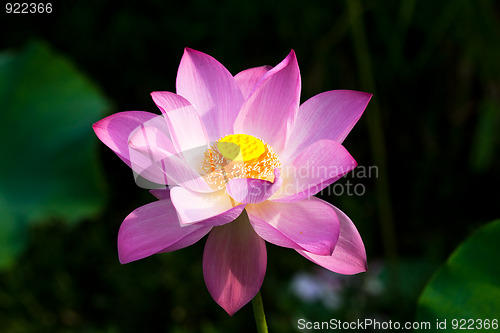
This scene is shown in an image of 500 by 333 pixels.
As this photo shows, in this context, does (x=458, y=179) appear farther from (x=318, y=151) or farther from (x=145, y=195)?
(x=318, y=151)

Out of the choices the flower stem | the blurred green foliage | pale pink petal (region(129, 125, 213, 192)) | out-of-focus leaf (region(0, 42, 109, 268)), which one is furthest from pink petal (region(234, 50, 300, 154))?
out-of-focus leaf (region(0, 42, 109, 268))

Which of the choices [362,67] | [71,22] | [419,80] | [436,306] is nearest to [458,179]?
[419,80]

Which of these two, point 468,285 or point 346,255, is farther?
point 468,285

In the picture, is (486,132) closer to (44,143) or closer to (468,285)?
(468,285)

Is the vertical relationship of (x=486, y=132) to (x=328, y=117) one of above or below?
below

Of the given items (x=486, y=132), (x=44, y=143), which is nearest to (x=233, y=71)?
(x=44, y=143)

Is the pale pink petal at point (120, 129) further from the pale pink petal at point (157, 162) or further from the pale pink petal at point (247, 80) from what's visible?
the pale pink petal at point (247, 80)
